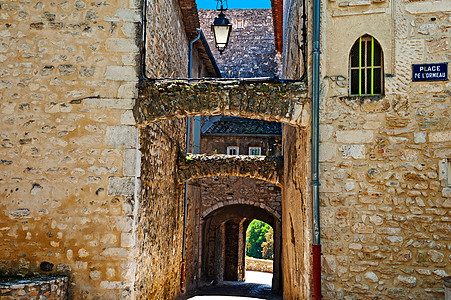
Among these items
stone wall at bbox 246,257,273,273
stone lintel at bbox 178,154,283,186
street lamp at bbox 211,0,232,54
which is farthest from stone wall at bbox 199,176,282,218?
stone wall at bbox 246,257,273,273

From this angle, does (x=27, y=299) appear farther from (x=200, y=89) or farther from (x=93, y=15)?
(x=93, y=15)

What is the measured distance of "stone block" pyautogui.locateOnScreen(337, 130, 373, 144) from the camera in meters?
5.01

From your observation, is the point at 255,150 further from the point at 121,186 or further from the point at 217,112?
the point at 121,186

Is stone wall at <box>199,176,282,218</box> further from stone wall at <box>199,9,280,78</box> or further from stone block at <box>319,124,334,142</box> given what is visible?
stone block at <box>319,124,334,142</box>

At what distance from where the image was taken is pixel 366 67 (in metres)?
5.16

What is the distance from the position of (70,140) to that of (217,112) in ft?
6.39

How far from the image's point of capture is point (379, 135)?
16.4ft

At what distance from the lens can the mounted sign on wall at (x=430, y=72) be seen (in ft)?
16.0

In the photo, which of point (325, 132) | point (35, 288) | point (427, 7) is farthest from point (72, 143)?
point (427, 7)

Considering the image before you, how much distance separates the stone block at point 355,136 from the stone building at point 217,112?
0.04ft

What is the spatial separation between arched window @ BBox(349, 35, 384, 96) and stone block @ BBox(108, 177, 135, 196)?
301 cm

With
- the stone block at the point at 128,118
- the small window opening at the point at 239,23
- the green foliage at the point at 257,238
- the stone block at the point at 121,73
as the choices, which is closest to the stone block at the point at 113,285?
the stone block at the point at 128,118

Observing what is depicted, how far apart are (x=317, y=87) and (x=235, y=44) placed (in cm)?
1174

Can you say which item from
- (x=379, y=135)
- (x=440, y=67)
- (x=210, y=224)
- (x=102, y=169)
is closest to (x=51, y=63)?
(x=102, y=169)
